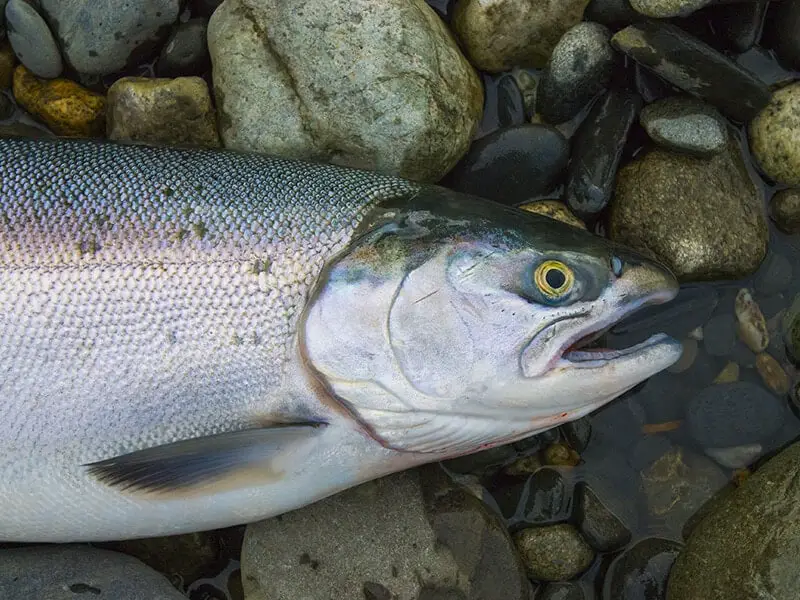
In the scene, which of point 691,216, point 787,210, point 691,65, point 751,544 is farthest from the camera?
point 787,210

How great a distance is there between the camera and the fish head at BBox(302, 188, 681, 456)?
220 cm

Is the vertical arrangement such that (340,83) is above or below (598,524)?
above

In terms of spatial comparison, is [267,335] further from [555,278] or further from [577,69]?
[577,69]

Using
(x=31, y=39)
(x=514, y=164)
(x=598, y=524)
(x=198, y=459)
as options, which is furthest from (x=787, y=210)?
(x=31, y=39)

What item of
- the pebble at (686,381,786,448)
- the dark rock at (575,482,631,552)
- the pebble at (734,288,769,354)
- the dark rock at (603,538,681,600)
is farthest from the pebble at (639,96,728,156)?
the dark rock at (603,538,681,600)

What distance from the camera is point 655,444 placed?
3.02m

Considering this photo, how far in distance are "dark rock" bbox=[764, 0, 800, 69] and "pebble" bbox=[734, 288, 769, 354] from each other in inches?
38.7

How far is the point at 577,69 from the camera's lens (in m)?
2.95

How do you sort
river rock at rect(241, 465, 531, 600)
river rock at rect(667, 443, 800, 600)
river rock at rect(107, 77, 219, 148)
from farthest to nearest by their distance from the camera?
river rock at rect(107, 77, 219, 148) < river rock at rect(241, 465, 531, 600) < river rock at rect(667, 443, 800, 600)

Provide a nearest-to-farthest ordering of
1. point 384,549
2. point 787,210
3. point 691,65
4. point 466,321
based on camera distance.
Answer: point 466,321 < point 384,549 < point 691,65 < point 787,210

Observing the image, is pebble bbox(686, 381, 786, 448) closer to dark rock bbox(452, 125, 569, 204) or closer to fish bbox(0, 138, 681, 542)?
fish bbox(0, 138, 681, 542)

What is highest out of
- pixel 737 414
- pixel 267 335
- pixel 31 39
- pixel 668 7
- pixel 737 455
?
pixel 668 7

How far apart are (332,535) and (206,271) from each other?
1102 millimetres

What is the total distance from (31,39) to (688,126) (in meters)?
2.67
